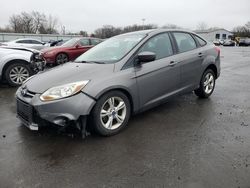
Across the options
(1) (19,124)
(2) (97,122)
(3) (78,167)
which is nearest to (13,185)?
(3) (78,167)

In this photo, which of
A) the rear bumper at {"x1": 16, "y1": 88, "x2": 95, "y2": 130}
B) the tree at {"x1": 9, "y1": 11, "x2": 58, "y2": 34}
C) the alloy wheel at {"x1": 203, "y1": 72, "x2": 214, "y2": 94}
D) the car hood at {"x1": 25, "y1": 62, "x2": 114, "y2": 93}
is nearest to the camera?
the rear bumper at {"x1": 16, "y1": 88, "x2": 95, "y2": 130}

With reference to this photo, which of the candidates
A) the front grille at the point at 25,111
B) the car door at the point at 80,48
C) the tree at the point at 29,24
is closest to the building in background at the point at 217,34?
the tree at the point at 29,24

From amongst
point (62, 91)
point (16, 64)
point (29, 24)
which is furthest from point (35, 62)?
point (29, 24)

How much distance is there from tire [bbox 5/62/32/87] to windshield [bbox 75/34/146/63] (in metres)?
3.46

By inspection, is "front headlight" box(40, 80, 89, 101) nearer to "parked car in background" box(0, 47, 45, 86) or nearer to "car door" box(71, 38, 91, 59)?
"parked car in background" box(0, 47, 45, 86)

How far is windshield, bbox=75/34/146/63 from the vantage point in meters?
4.04

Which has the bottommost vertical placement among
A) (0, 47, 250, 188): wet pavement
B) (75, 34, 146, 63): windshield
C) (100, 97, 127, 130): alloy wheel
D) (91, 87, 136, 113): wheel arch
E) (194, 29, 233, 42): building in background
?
(0, 47, 250, 188): wet pavement

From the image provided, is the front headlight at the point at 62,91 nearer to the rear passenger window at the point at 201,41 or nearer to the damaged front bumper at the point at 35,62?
the rear passenger window at the point at 201,41

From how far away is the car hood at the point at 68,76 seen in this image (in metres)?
3.46

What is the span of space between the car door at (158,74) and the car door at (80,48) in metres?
7.44

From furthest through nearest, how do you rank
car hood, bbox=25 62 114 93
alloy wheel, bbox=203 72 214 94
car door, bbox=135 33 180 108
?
1. alloy wheel, bbox=203 72 214 94
2. car door, bbox=135 33 180 108
3. car hood, bbox=25 62 114 93

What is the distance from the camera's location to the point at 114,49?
4340 mm

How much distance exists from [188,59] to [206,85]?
1075 mm

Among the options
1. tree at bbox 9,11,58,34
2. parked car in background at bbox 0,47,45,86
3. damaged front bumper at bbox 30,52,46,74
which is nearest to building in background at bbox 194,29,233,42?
tree at bbox 9,11,58,34
